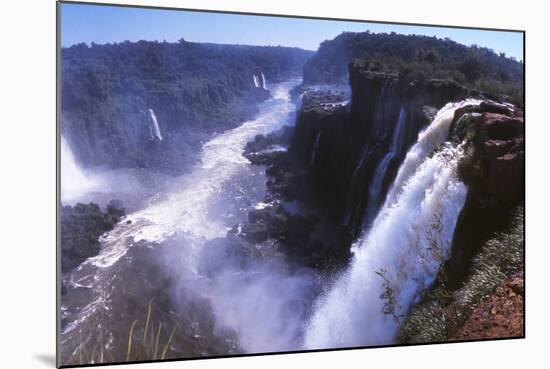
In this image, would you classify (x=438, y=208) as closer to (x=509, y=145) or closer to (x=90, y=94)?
(x=509, y=145)

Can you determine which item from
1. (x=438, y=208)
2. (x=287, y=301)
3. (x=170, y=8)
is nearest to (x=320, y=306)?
(x=287, y=301)

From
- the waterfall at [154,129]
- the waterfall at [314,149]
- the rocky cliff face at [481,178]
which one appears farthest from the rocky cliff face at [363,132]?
the waterfall at [154,129]

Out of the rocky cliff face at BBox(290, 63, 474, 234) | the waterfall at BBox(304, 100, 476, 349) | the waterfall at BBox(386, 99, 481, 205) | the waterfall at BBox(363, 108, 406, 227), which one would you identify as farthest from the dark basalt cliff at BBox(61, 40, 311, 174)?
the waterfall at BBox(304, 100, 476, 349)

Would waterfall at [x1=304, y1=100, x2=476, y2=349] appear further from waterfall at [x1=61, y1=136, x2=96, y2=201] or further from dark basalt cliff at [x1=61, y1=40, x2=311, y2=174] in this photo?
waterfall at [x1=61, y1=136, x2=96, y2=201]

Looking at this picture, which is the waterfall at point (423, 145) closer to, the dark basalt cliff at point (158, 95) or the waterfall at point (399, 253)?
the waterfall at point (399, 253)

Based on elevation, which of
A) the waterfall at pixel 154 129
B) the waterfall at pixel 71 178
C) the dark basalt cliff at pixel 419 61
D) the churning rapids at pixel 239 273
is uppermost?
the dark basalt cliff at pixel 419 61

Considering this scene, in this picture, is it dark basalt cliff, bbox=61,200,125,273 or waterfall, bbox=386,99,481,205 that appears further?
waterfall, bbox=386,99,481,205
